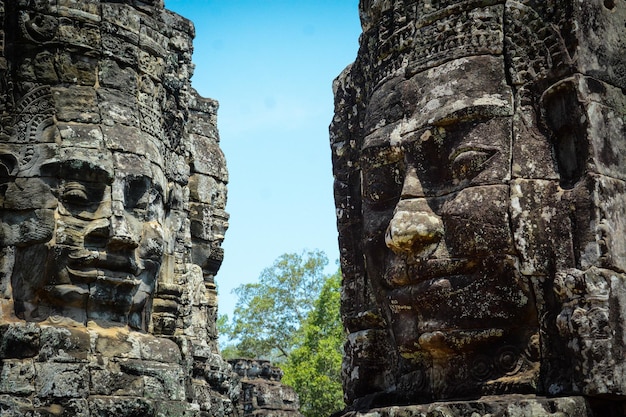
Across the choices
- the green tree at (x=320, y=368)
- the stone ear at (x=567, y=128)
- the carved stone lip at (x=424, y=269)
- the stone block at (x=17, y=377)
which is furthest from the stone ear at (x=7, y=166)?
the green tree at (x=320, y=368)

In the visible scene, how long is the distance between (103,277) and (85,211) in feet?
2.15

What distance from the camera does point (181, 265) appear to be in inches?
448

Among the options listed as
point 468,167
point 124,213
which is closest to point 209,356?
point 124,213

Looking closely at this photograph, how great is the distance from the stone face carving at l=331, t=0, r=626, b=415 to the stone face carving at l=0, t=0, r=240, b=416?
12.4 feet

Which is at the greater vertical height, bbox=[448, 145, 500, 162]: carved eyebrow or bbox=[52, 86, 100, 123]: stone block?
bbox=[52, 86, 100, 123]: stone block

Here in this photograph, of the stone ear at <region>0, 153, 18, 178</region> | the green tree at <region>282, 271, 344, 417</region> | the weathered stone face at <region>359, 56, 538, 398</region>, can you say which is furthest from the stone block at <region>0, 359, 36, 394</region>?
the green tree at <region>282, 271, 344, 417</region>

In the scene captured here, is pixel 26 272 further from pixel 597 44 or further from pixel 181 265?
pixel 597 44

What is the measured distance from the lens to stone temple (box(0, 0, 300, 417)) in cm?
829

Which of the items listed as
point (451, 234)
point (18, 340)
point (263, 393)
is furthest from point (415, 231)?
point (263, 393)

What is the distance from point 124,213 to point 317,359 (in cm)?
2068

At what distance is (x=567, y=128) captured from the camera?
4723 millimetres

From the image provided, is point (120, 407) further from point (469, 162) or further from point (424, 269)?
point (469, 162)

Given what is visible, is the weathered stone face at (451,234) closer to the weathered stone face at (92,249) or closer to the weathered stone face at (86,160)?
the weathered stone face at (92,249)

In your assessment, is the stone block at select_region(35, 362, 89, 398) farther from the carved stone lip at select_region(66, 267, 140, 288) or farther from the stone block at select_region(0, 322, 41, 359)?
the carved stone lip at select_region(66, 267, 140, 288)
